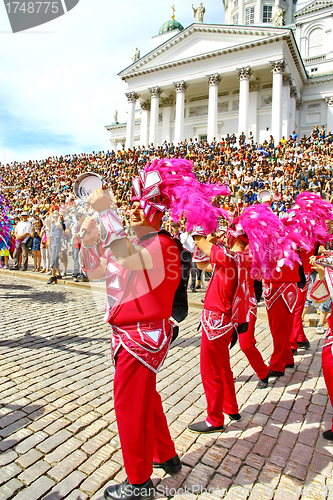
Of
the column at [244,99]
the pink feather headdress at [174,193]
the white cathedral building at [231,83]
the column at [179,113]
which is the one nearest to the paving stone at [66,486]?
the pink feather headdress at [174,193]

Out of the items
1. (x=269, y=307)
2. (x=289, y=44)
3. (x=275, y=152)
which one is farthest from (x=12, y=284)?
(x=289, y=44)

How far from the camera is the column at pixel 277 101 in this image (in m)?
29.3

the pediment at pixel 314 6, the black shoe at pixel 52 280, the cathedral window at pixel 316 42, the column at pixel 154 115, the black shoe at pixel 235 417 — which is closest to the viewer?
the black shoe at pixel 235 417

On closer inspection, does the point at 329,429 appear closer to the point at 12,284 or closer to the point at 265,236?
the point at 265,236

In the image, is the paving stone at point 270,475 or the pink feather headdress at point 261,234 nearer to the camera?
the paving stone at point 270,475

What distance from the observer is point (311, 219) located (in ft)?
14.3

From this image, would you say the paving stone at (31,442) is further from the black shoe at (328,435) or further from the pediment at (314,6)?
the pediment at (314,6)

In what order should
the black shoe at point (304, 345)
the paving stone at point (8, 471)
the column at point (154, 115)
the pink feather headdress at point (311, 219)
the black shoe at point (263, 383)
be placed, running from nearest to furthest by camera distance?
the paving stone at point (8, 471), the black shoe at point (263, 383), the pink feather headdress at point (311, 219), the black shoe at point (304, 345), the column at point (154, 115)

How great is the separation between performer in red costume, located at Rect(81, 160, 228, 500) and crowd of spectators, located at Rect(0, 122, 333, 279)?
1.23 ft

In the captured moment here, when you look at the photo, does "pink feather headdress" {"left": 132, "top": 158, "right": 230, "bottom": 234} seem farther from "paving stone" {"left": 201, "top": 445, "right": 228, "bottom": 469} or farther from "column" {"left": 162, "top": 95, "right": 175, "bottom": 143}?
"column" {"left": 162, "top": 95, "right": 175, "bottom": 143}

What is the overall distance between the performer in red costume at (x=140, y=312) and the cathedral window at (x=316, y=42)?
5725 cm

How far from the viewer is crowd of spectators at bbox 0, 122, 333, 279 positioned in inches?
473

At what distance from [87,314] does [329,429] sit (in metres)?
4.89

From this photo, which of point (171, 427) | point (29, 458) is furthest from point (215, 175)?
point (29, 458)
